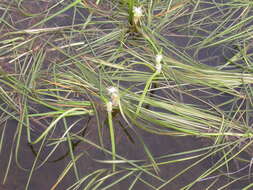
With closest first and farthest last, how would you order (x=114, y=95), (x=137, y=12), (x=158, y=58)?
(x=114, y=95)
(x=158, y=58)
(x=137, y=12)

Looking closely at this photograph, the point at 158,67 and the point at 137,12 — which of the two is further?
the point at 137,12

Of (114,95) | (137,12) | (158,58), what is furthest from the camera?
(137,12)

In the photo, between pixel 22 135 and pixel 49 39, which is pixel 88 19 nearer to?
pixel 49 39

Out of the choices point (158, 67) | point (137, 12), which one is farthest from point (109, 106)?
point (137, 12)

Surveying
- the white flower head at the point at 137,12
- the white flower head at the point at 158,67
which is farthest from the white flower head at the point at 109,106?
the white flower head at the point at 137,12

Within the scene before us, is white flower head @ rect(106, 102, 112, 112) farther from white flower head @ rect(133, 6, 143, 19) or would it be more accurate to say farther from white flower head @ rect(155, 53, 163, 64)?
white flower head @ rect(133, 6, 143, 19)

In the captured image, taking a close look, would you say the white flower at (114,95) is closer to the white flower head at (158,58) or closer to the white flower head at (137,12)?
the white flower head at (158,58)

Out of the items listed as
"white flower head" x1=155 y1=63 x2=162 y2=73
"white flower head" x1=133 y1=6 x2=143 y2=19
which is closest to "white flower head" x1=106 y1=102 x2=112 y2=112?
"white flower head" x1=155 y1=63 x2=162 y2=73

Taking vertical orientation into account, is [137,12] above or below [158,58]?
above

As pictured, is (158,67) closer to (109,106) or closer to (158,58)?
(158,58)

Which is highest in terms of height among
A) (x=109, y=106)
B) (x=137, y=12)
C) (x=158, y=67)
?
(x=137, y=12)

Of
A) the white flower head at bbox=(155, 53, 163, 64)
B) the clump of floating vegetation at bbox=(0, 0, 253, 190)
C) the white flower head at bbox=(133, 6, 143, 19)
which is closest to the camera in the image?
the clump of floating vegetation at bbox=(0, 0, 253, 190)
